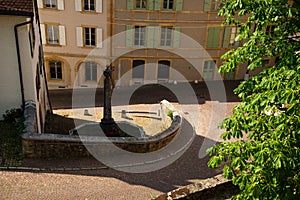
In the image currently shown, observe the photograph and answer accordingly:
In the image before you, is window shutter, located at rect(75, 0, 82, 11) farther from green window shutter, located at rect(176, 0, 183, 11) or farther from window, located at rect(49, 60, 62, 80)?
green window shutter, located at rect(176, 0, 183, 11)

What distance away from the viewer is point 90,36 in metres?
25.6

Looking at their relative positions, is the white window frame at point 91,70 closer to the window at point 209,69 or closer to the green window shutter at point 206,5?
the window at point 209,69

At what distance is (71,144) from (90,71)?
1399cm

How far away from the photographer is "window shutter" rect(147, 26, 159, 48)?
25359mm

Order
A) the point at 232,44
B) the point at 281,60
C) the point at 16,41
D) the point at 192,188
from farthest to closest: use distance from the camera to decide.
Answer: the point at 232,44
the point at 16,41
the point at 192,188
the point at 281,60

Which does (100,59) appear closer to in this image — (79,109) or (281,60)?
(79,109)

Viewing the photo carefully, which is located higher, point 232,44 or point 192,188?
point 232,44

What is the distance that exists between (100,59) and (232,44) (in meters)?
10.5

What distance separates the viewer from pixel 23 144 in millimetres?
12844

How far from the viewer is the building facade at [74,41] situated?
969 inches

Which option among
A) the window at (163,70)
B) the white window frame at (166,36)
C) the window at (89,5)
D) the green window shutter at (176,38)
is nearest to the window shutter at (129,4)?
the window at (89,5)

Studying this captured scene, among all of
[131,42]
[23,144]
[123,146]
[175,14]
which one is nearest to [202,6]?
[175,14]

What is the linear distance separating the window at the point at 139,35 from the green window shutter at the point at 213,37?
5.04 m

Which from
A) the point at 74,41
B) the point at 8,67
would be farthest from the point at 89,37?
the point at 8,67
